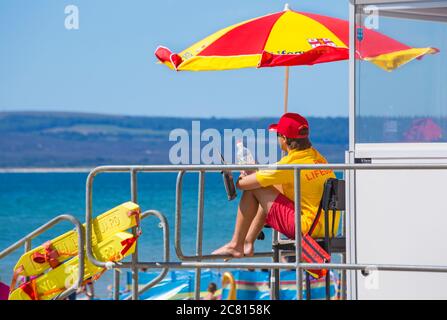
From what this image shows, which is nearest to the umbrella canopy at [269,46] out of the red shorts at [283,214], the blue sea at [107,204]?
the red shorts at [283,214]

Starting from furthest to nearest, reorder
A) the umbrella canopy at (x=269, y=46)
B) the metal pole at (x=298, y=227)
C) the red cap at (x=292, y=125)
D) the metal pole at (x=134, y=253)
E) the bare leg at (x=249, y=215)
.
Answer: the umbrella canopy at (x=269, y=46) → the red cap at (x=292, y=125) → the bare leg at (x=249, y=215) → the metal pole at (x=134, y=253) → the metal pole at (x=298, y=227)

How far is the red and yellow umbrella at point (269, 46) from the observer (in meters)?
9.64

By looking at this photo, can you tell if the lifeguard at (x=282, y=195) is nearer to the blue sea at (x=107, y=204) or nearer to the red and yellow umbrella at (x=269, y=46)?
the red and yellow umbrella at (x=269, y=46)

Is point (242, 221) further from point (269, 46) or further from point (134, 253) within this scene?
point (269, 46)

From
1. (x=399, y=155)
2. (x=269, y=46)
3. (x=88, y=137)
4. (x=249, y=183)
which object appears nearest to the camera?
(x=399, y=155)

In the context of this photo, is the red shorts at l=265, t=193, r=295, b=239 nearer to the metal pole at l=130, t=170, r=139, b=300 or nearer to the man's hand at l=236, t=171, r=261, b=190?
the man's hand at l=236, t=171, r=261, b=190

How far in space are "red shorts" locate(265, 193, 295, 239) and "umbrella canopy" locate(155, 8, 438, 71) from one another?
1.39 m

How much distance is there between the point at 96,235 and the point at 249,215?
49.0 inches

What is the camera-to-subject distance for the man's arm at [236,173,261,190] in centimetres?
841

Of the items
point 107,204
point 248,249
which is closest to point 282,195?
point 248,249

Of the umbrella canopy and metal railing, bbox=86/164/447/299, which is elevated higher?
the umbrella canopy

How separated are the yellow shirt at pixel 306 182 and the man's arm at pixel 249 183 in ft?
0.14

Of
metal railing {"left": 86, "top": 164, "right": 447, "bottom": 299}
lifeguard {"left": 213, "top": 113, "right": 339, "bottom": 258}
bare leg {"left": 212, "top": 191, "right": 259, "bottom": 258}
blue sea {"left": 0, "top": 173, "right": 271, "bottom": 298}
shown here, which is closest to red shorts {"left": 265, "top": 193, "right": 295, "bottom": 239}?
lifeguard {"left": 213, "top": 113, "right": 339, "bottom": 258}

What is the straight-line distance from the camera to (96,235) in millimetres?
7855
